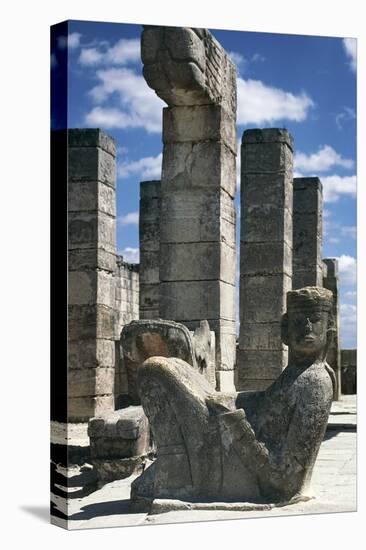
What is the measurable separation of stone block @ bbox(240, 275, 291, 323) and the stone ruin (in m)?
0.01

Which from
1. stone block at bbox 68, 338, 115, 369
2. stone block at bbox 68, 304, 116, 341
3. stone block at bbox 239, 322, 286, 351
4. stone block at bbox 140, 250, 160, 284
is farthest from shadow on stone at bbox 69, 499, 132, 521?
stone block at bbox 140, 250, 160, 284

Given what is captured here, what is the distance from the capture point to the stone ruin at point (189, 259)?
9.04 meters

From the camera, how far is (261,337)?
13.4m

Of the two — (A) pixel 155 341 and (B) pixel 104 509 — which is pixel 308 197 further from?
(B) pixel 104 509

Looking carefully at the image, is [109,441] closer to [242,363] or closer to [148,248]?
[242,363]

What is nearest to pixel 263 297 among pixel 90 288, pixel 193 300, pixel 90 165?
pixel 90 288

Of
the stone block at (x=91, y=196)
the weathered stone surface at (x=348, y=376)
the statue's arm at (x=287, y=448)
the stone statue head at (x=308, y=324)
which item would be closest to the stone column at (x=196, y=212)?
the stone statue head at (x=308, y=324)

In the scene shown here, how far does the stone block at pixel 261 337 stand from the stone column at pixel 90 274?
1741 millimetres

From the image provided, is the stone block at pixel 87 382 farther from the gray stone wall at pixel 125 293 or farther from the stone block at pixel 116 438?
the gray stone wall at pixel 125 293

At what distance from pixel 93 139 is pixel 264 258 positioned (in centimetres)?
268

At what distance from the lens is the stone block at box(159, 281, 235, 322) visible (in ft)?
33.7

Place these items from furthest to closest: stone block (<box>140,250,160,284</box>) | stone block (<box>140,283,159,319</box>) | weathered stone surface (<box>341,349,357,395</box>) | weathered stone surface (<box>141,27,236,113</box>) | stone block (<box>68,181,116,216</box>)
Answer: weathered stone surface (<box>341,349,357,395</box>) < stone block (<box>140,250,160,284</box>) < stone block (<box>140,283,159,319</box>) < stone block (<box>68,181,116,216</box>) < weathered stone surface (<box>141,27,236,113</box>)

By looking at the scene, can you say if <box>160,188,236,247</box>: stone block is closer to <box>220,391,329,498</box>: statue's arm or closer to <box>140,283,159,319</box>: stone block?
<box>220,391,329,498</box>: statue's arm

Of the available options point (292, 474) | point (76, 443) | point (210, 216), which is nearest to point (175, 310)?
point (210, 216)
